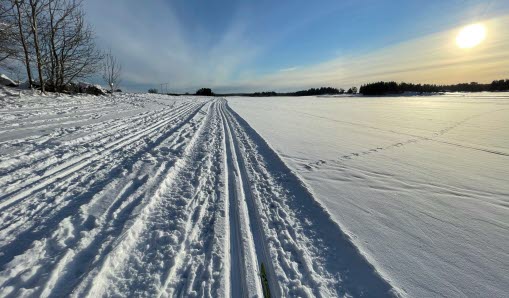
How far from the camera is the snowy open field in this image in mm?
2268

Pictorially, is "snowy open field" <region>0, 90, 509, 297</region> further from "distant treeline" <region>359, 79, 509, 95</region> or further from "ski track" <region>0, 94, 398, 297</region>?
"distant treeline" <region>359, 79, 509, 95</region>

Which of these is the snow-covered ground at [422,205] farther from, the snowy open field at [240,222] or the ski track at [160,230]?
the ski track at [160,230]

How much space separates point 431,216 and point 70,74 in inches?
1005

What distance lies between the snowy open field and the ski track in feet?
0.05

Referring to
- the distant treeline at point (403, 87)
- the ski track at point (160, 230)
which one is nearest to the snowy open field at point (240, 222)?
the ski track at point (160, 230)

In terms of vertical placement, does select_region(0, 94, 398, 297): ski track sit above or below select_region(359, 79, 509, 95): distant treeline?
below

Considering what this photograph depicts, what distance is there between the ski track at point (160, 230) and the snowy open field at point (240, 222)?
0.6 inches

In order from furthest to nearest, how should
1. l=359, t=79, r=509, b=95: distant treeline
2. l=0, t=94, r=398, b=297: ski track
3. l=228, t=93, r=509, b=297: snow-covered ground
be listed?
l=359, t=79, r=509, b=95: distant treeline, l=228, t=93, r=509, b=297: snow-covered ground, l=0, t=94, r=398, b=297: ski track

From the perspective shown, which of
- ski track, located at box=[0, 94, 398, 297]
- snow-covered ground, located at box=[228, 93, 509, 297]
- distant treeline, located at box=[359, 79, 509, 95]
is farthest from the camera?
distant treeline, located at box=[359, 79, 509, 95]

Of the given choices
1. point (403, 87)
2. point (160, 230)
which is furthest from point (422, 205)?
point (403, 87)

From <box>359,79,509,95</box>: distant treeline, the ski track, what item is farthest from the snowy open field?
<box>359,79,509,95</box>: distant treeline

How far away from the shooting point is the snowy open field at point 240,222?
2268 millimetres

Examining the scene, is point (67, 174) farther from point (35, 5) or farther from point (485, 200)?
point (35, 5)

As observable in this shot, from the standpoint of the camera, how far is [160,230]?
293 cm
